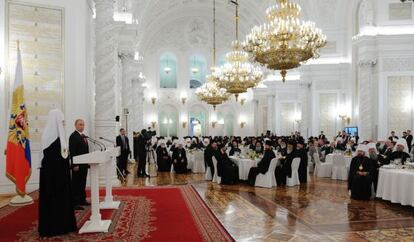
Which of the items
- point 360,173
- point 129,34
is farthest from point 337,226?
point 129,34

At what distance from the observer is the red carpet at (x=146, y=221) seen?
491 cm

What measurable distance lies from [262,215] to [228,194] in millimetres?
2226

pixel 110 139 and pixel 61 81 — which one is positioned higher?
pixel 61 81

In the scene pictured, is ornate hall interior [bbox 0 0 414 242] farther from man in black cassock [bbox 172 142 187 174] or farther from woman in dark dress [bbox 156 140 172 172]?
woman in dark dress [bbox 156 140 172 172]

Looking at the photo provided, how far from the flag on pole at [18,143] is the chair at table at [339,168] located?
8445 millimetres

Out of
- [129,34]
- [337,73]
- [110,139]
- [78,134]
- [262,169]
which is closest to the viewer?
[78,134]

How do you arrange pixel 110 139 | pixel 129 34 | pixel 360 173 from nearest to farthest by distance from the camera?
pixel 360 173, pixel 110 139, pixel 129 34

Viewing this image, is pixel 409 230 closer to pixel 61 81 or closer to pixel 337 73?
pixel 61 81

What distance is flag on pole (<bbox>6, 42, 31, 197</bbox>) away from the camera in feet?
22.6

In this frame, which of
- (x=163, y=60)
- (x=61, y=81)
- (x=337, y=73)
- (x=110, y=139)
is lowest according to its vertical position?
(x=110, y=139)

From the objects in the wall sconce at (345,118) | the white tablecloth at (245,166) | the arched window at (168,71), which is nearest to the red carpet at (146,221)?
the white tablecloth at (245,166)

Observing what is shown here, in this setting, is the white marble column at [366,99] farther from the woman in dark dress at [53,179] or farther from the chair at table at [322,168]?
the woman in dark dress at [53,179]

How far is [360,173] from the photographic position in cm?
820

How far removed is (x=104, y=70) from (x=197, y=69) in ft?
64.9
